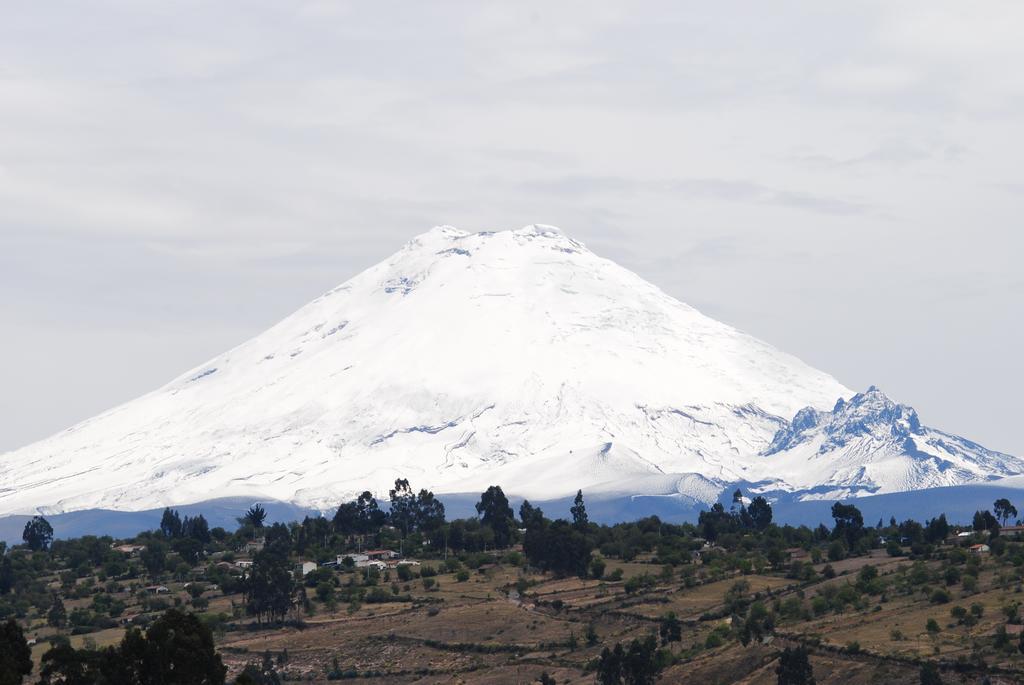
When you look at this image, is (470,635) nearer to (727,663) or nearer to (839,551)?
(727,663)

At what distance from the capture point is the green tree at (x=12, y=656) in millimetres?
93062

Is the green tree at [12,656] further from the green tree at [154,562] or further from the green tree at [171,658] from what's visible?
the green tree at [154,562]

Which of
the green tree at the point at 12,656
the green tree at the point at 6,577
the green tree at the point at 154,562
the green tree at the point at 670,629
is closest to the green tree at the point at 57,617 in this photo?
the green tree at the point at 6,577

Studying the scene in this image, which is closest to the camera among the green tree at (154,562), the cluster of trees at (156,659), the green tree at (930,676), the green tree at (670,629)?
the cluster of trees at (156,659)

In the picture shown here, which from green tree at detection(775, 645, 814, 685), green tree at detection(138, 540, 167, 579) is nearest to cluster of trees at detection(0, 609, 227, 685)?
green tree at detection(775, 645, 814, 685)

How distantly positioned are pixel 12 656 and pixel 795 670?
52.8m

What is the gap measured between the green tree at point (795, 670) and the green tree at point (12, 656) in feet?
164

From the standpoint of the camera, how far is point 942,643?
433 feet

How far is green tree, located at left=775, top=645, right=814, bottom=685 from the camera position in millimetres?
126188

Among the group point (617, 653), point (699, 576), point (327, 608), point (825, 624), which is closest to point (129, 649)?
point (617, 653)

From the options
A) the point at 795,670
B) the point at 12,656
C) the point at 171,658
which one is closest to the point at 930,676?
the point at 795,670

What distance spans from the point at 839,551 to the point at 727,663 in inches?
1658

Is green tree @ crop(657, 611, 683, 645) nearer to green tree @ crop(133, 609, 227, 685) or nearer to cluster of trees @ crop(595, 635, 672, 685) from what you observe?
cluster of trees @ crop(595, 635, 672, 685)

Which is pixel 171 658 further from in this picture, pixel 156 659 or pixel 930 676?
pixel 930 676
